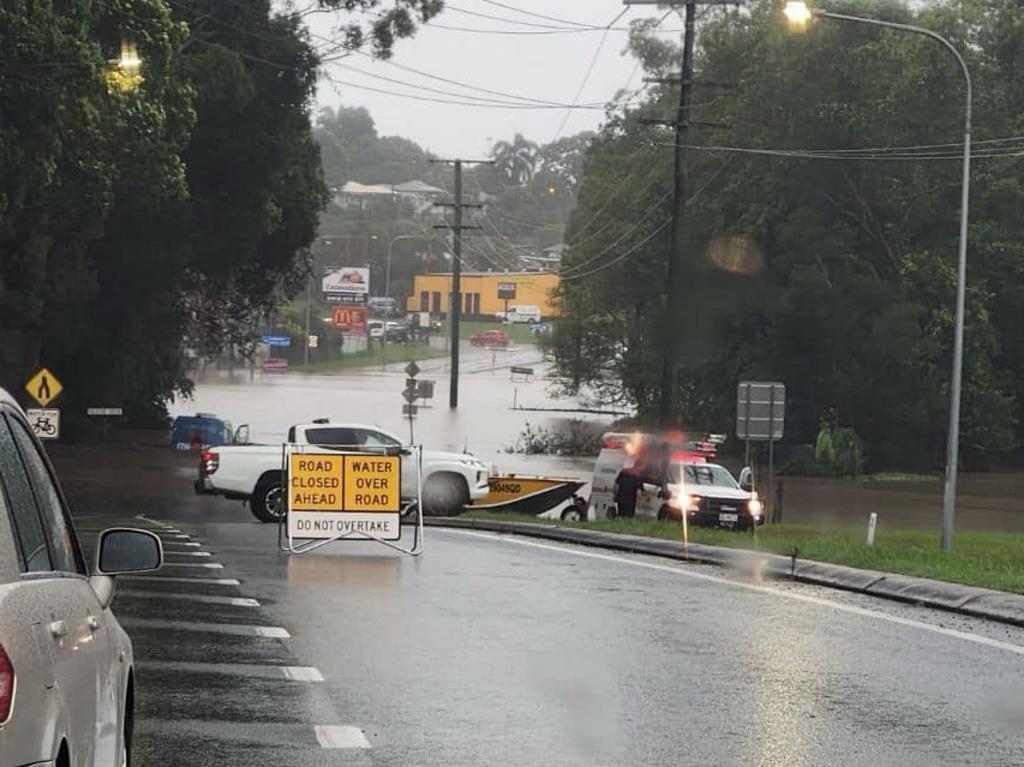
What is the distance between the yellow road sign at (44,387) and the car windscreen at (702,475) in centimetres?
1592

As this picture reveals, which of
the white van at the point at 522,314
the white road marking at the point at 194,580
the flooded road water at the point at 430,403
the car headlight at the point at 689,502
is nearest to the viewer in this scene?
the white road marking at the point at 194,580

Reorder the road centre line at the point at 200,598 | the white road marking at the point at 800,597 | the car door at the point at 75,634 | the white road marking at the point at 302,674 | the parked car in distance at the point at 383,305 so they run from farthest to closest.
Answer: the parked car in distance at the point at 383,305 < the road centre line at the point at 200,598 < the white road marking at the point at 800,597 < the white road marking at the point at 302,674 < the car door at the point at 75,634

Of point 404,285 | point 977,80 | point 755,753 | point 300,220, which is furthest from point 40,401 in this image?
point 404,285

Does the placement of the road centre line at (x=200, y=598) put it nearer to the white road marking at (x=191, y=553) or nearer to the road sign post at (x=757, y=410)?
the white road marking at (x=191, y=553)

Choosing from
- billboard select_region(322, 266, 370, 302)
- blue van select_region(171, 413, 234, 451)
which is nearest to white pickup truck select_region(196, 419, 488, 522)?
blue van select_region(171, 413, 234, 451)

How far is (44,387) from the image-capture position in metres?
46.2

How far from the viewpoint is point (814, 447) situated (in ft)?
221

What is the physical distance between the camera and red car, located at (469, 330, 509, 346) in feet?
418

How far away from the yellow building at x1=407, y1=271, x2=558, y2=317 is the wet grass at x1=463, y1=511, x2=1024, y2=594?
91211 mm

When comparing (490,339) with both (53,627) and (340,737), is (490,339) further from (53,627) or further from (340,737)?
(53,627)

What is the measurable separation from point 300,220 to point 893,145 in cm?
2107

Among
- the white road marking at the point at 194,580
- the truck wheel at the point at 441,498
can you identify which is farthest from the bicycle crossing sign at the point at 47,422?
the white road marking at the point at 194,580

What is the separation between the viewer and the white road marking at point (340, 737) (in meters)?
9.27

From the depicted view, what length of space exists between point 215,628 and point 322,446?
64.9 feet
